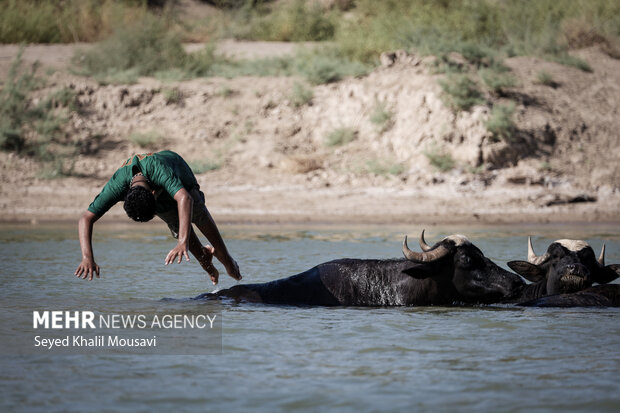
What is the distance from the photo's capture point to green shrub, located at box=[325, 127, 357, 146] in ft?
63.2

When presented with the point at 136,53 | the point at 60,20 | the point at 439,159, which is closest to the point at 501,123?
the point at 439,159

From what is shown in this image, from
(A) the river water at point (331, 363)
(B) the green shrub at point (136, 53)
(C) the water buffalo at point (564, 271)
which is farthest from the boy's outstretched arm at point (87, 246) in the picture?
(B) the green shrub at point (136, 53)

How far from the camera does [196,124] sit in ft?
66.5

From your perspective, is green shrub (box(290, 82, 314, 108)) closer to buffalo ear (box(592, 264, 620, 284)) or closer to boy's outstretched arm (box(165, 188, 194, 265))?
buffalo ear (box(592, 264, 620, 284))

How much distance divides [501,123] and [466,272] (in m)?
11.2

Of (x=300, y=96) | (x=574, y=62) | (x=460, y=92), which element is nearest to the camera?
(x=460, y=92)

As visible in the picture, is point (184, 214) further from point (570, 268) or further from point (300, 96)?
point (300, 96)

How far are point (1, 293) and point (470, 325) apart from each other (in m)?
4.51

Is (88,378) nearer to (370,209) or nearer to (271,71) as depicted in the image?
(370,209)

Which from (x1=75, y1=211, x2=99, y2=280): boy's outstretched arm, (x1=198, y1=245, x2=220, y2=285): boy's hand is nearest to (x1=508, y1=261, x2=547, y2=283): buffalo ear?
(x1=198, y1=245, x2=220, y2=285): boy's hand

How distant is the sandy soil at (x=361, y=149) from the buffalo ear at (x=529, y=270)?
24.2 ft

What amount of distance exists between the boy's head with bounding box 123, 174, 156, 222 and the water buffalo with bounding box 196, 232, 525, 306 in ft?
4.25

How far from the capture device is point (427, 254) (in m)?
7.07

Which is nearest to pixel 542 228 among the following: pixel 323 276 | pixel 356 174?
pixel 356 174
